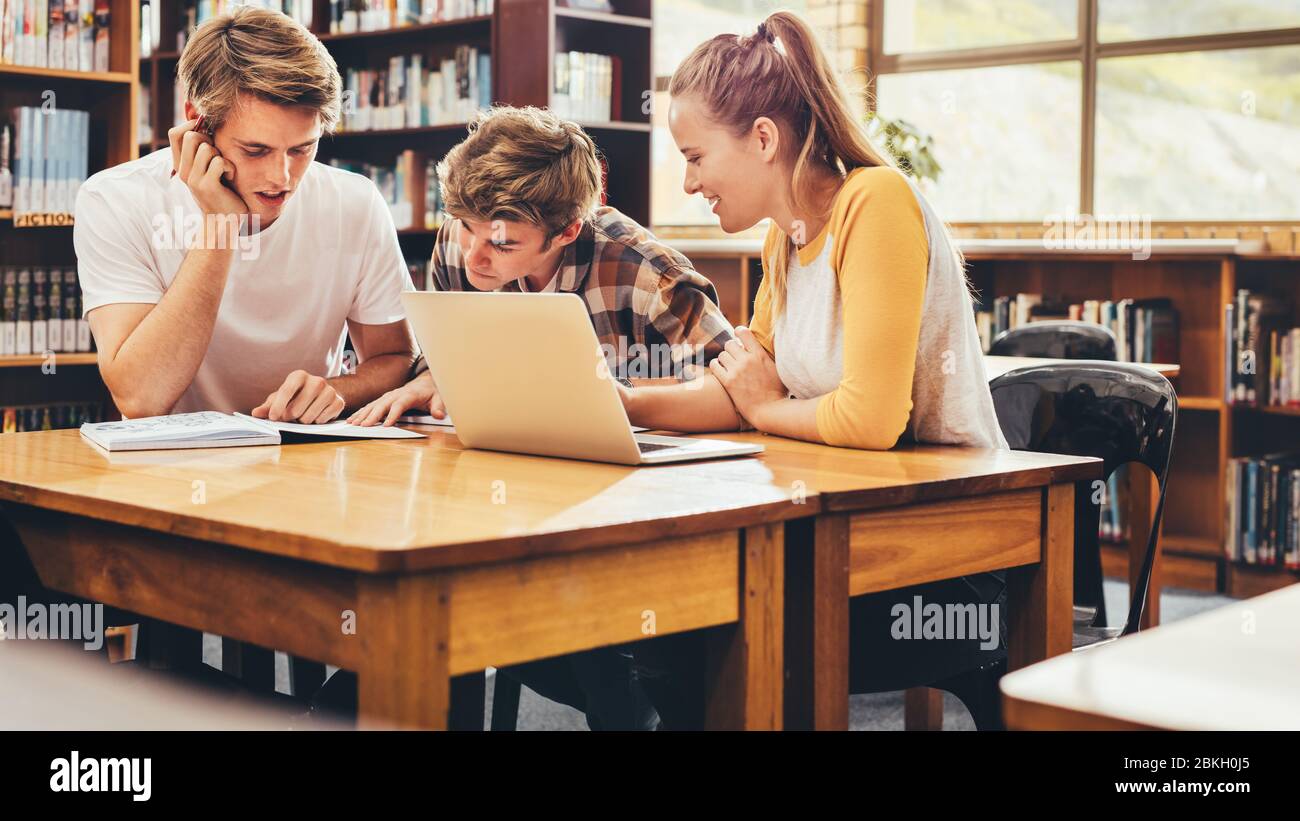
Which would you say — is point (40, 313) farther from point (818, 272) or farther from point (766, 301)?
point (818, 272)

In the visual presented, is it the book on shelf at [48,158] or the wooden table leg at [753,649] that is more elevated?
the book on shelf at [48,158]

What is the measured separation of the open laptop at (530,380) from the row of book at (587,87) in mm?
3097

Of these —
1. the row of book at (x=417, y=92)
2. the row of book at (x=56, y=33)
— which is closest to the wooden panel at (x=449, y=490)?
the row of book at (x=56, y=33)

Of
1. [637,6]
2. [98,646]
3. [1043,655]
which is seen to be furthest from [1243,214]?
[98,646]

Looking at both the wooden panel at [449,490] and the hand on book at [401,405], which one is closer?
the wooden panel at [449,490]

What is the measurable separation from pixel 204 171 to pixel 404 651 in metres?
1.23

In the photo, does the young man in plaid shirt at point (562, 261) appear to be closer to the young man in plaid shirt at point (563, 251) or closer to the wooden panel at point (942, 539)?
the young man in plaid shirt at point (563, 251)

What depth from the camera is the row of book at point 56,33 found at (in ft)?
11.1

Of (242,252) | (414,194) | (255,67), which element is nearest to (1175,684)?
(255,67)

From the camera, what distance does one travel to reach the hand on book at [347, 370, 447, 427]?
2.00 meters

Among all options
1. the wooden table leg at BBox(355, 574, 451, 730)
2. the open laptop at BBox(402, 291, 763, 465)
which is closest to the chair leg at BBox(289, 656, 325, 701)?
the open laptop at BBox(402, 291, 763, 465)

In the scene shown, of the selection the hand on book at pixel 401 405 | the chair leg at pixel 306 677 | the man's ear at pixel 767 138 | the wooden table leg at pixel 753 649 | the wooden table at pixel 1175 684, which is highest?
the man's ear at pixel 767 138

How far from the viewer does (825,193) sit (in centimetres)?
183
